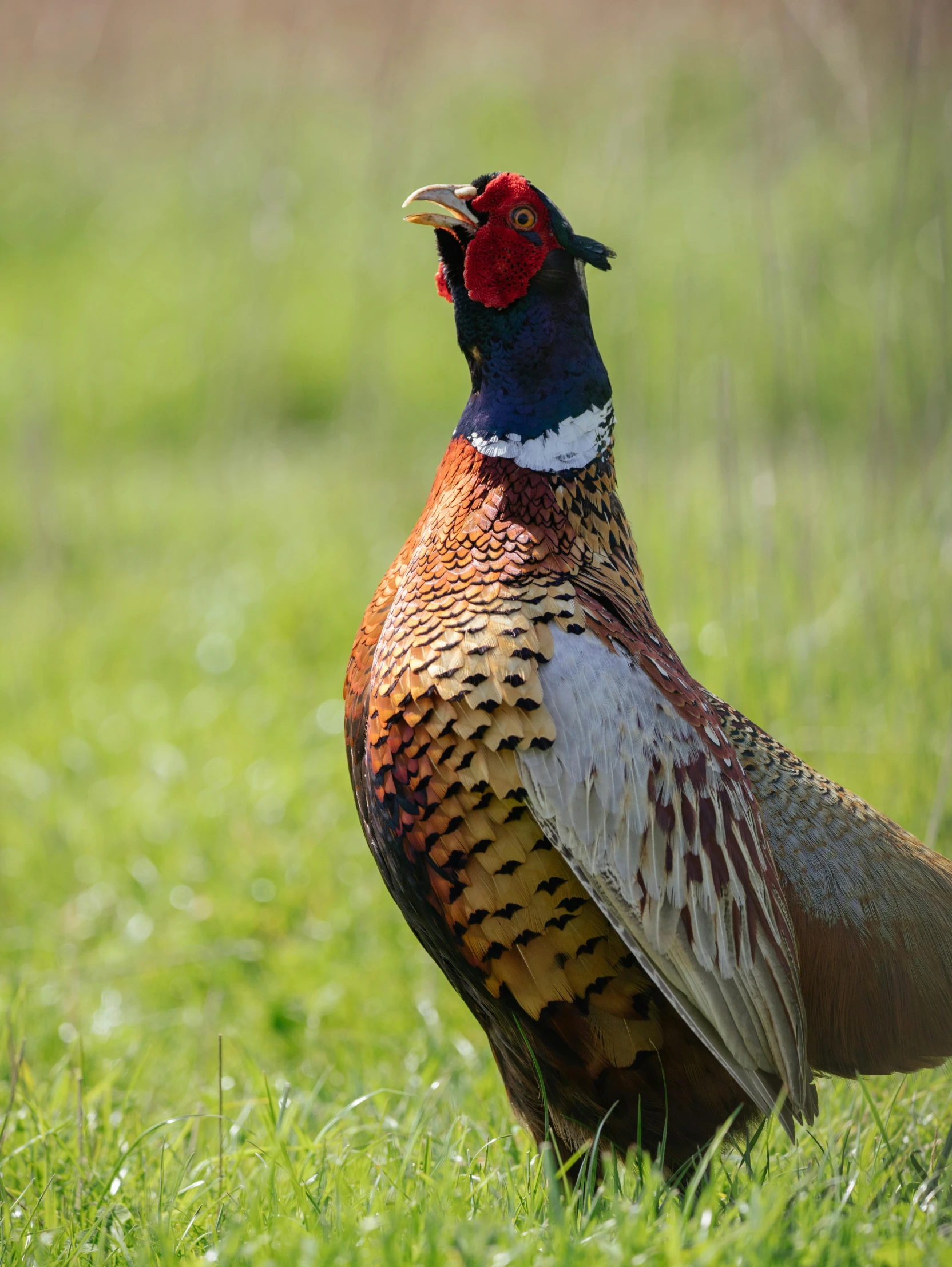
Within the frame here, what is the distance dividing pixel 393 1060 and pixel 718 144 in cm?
671

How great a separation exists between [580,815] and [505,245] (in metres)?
0.93

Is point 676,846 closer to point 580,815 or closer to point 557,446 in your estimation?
point 580,815

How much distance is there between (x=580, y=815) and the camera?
177cm

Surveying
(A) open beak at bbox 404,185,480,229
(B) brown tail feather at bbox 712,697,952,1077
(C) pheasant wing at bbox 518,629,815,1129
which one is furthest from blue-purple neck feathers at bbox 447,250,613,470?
(B) brown tail feather at bbox 712,697,952,1077

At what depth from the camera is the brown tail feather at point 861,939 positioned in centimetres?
203

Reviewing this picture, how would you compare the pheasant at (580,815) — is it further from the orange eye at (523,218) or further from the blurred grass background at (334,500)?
the blurred grass background at (334,500)

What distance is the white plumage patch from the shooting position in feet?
6.54

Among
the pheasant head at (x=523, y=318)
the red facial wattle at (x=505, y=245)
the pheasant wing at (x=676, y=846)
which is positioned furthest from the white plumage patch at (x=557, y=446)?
the pheasant wing at (x=676, y=846)

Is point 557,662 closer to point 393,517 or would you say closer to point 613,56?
point 393,517

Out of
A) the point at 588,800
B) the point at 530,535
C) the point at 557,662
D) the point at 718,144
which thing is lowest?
the point at 588,800

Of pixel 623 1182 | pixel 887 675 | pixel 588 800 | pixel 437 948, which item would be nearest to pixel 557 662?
pixel 588 800

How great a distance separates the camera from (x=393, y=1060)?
2875 millimetres

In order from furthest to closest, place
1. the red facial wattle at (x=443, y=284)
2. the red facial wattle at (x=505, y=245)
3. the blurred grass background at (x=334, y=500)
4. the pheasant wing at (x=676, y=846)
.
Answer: the blurred grass background at (x=334, y=500) < the red facial wattle at (x=443, y=284) < the red facial wattle at (x=505, y=245) < the pheasant wing at (x=676, y=846)

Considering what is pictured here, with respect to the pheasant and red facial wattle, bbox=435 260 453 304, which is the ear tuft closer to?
the pheasant
